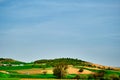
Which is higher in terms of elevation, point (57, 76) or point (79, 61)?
point (79, 61)

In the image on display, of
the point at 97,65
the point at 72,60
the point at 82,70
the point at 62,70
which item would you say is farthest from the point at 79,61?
the point at 62,70

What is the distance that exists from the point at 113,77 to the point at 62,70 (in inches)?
769

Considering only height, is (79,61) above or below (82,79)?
above

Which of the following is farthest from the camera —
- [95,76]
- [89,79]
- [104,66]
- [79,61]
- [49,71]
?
[79,61]

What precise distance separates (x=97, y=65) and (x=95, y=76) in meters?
70.3

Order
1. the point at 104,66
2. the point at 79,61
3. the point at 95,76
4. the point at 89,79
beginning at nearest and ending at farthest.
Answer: the point at 89,79
the point at 95,76
the point at 104,66
the point at 79,61

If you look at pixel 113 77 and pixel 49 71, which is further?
pixel 49 71

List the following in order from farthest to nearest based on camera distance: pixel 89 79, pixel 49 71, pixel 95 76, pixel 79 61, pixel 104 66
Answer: pixel 79 61 < pixel 104 66 < pixel 49 71 < pixel 95 76 < pixel 89 79

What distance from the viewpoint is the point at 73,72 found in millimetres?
135875

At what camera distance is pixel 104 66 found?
178000mm

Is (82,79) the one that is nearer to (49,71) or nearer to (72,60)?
(49,71)

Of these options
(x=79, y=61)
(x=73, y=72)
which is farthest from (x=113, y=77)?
(x=79, y=61)

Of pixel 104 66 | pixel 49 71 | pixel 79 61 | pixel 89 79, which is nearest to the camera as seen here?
pixel 89 79

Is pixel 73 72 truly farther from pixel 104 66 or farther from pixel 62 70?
pixel 104 66
